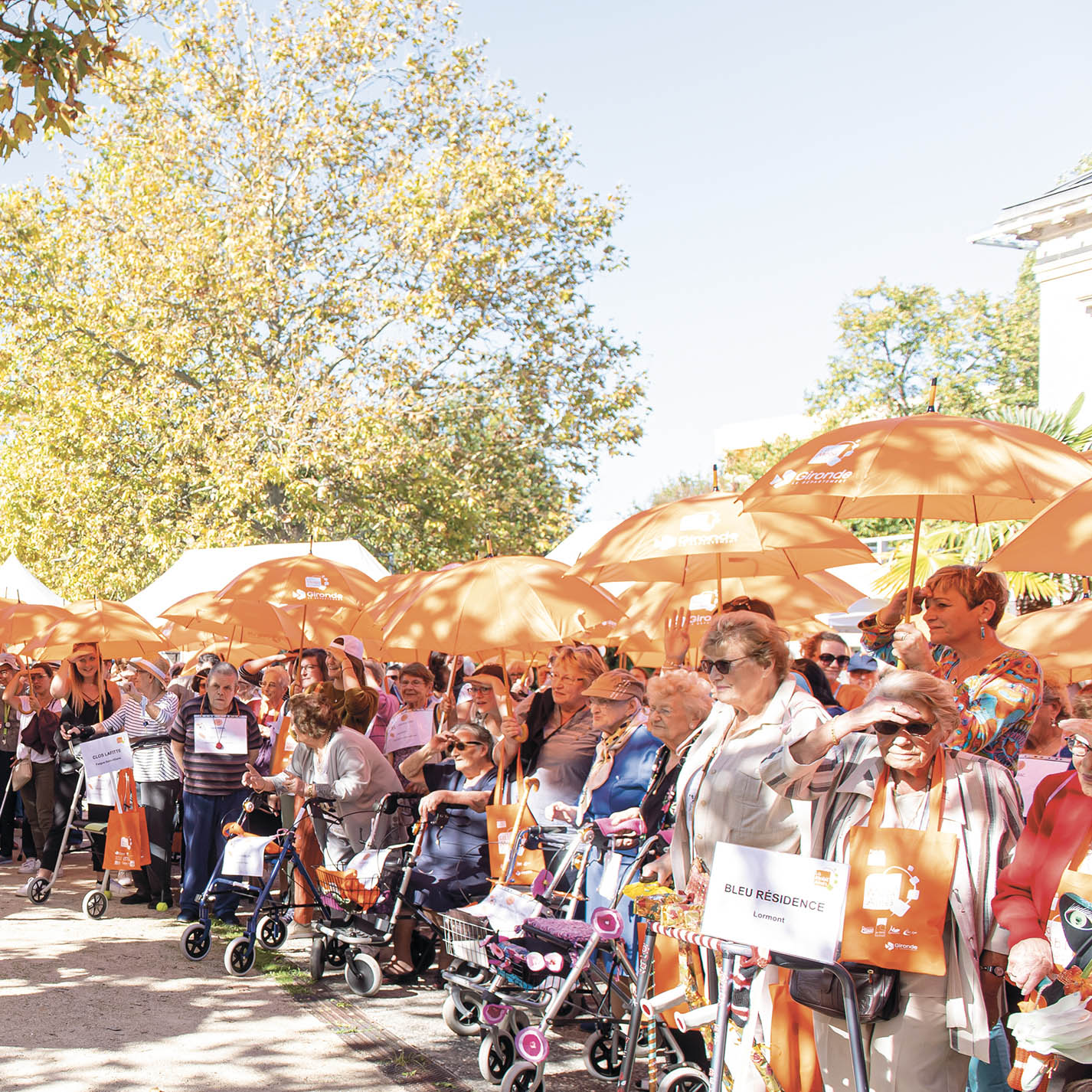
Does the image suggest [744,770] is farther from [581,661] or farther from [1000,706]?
[581,661]

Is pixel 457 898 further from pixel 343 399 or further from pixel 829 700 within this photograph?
pixel 343 399

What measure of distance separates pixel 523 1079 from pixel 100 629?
721 cm

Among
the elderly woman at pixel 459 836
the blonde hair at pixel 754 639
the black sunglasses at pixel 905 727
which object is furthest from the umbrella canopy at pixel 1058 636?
the black sunglasses at pixel 905 727

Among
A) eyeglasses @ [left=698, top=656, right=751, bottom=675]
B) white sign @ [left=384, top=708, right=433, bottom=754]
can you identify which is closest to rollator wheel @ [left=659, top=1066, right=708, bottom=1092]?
eyeglasses @ [left=698, top=656, right=751, bottom=675]

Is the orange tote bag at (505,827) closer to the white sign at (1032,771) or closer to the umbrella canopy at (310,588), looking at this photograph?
the white sign at (1032,771)

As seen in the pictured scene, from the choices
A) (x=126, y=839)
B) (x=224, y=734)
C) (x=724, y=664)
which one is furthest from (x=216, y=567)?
(x=724, y=664)

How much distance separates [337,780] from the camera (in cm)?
796

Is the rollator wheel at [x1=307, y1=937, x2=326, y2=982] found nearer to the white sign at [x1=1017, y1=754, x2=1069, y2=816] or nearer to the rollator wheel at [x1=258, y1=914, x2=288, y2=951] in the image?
the rollator wheel at [x1=258, y1=914, x2=288, y2=951]

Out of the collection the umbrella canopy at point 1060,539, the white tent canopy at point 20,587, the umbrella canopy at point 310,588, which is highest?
the white tent canopy at point 20,587

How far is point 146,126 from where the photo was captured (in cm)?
2548

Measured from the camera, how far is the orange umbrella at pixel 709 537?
676 cm

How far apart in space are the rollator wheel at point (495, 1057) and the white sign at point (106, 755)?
4975 mm

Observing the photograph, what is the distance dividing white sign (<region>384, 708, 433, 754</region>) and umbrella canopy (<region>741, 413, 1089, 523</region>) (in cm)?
365

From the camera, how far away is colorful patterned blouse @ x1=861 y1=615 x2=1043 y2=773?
395cm
